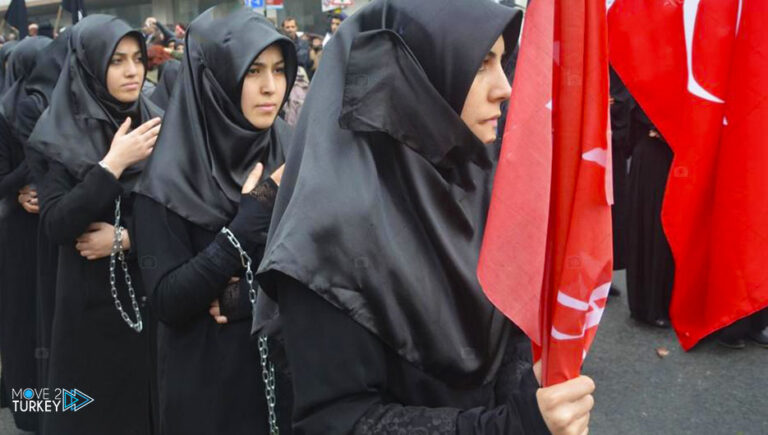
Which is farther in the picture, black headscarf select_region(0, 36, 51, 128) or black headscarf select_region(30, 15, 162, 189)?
black headscarf select_region(0, 36, 51, 128)

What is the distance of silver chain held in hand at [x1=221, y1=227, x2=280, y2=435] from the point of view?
2.17m

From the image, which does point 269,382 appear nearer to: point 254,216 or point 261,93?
point 254,216

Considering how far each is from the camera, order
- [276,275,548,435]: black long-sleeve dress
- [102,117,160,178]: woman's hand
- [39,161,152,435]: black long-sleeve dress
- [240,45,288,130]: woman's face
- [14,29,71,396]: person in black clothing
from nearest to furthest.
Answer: [276,275,548,435]: black long-sleeve dress < [240,45,288,130]: woman's face < [102,117,160,178]: woman's hand < [39,161,152,435]: black long-sleeve dress < [14,29,71,396]: person in black clothing

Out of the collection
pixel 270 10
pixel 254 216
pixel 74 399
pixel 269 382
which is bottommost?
pixel 270 10

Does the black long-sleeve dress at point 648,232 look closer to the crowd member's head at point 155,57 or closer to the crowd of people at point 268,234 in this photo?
the crowd of people at point 268,234

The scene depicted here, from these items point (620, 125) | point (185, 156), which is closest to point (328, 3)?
point (620, 125)

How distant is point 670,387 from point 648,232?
1196 mm

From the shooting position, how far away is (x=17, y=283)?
383 centimetres

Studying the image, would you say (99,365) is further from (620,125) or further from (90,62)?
(620,125)

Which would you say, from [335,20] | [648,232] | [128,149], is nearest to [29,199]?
[128,149]

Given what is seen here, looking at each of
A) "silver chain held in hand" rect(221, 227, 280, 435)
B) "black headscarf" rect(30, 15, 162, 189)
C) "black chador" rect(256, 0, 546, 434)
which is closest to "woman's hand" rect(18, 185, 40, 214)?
"black headscarf" rect(30, 15, 162, 189)

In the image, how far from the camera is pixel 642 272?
5051mm

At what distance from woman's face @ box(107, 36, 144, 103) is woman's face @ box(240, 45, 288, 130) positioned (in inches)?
36.7

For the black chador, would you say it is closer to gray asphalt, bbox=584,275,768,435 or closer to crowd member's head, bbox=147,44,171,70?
gray asphalt, bbox=584,275,768,435
